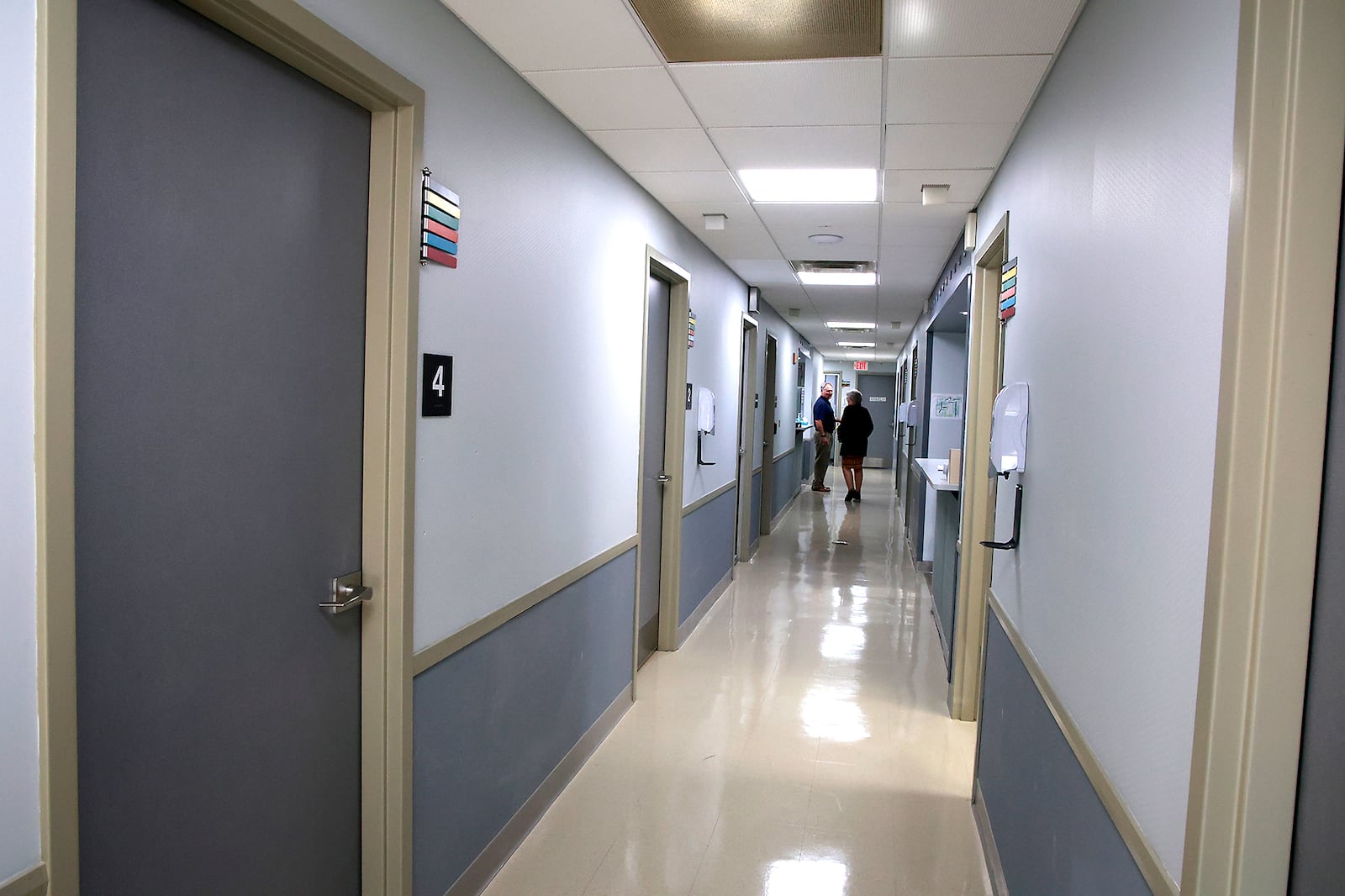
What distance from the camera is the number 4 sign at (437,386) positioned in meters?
2.21

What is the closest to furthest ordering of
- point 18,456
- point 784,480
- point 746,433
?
point 18,456
point 746,433
point 784,480

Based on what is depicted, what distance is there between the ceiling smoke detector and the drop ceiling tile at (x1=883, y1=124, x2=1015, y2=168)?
104 inches

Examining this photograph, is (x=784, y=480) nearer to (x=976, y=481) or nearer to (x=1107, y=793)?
(x=976, y=481)

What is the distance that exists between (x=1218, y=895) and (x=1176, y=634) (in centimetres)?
A: 36

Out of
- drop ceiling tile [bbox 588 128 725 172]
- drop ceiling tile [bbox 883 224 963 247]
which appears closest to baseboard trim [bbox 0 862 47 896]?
drop ceiling tile [bbox 588 128 725 172]

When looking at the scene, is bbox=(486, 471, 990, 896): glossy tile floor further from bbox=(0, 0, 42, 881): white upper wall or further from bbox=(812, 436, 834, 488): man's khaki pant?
bbox=(812, 436, 834, 488): man's khaki pant

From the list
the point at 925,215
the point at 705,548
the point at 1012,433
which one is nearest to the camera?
the point at 1012,433

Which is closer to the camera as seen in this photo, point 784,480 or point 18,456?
point 18,456

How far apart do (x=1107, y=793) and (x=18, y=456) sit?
185cm

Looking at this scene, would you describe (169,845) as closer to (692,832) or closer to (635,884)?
(635,884)

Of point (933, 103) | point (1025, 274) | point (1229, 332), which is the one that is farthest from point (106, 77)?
point (1025, 274)

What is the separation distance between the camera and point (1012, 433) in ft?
8.71

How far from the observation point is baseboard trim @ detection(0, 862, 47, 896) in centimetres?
118

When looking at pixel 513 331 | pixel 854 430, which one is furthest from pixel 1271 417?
pixel 854 430
